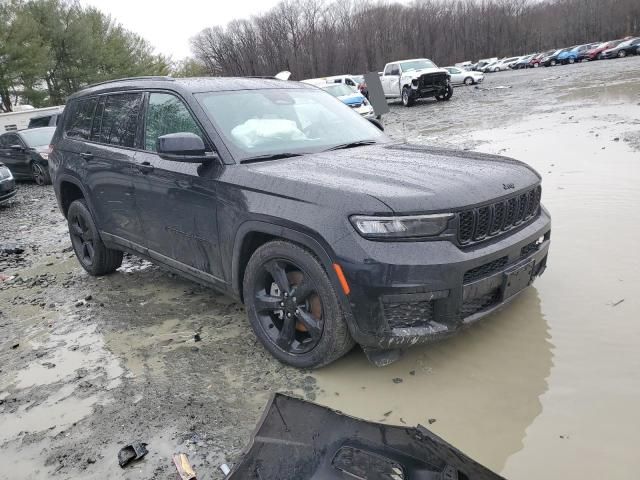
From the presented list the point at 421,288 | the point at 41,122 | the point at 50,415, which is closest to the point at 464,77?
the point at 41,122

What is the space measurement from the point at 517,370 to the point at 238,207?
1.98 metres

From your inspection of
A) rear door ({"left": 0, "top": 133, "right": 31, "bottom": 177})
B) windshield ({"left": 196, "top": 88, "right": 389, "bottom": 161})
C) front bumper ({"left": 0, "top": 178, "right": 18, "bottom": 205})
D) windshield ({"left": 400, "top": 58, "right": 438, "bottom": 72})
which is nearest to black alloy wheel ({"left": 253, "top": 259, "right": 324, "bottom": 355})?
windshield ({"left": 196, "top": 88, "right": 389, "bottom": 161})

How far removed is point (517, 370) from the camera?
119 inches

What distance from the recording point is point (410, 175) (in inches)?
116

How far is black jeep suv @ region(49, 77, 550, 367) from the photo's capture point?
2645 mm

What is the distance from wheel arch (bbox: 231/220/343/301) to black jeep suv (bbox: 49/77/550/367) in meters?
0.01

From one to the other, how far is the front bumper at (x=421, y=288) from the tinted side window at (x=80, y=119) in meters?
3.51

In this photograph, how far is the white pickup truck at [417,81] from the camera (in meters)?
22.5

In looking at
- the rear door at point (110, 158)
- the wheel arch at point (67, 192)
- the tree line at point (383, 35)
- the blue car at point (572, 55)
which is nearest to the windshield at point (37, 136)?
the wheel arch at point (67, 192)

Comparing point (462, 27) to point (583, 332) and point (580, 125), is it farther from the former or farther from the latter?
point (583, 332)

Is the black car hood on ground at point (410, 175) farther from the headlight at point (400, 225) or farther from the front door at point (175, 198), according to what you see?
the front door at point (175, 198)

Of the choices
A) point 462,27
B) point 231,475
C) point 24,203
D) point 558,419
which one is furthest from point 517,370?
point 462,27

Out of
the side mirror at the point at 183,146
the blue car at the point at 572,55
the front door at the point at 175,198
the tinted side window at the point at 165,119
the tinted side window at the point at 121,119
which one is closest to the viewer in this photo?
the side mirror at the point at 183,146

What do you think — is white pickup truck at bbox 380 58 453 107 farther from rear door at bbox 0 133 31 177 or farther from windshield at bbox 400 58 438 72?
rear door at bbox 0 133 31 177
